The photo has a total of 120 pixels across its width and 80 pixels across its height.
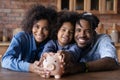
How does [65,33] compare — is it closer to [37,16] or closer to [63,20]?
[63,20]

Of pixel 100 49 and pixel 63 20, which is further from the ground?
pixel 63 20

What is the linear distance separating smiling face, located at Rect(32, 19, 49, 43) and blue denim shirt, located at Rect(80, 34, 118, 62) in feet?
1.01

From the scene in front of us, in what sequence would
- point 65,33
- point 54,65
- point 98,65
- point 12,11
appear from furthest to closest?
1. point 12,11
2. point 65,33
3. point 98,65
4. point 54,65

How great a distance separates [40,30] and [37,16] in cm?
12

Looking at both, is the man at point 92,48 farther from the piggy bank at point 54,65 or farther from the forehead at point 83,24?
the piggy bank at point 54,65

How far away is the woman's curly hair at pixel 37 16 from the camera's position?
2.01 metres

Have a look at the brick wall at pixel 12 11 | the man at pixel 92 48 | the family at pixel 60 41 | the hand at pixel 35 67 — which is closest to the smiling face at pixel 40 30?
the family at pixel 60 41

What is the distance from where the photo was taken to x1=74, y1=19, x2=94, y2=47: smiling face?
75.4 inches

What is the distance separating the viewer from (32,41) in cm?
200

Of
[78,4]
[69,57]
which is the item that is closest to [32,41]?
[69,57]

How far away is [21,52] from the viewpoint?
194 centimetres

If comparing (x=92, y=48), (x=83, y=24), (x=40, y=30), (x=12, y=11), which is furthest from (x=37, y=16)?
(x=12, y=11)

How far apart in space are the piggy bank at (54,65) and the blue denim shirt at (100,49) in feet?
1.34

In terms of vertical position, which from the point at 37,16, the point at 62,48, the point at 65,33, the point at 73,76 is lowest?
the point at 73,76
